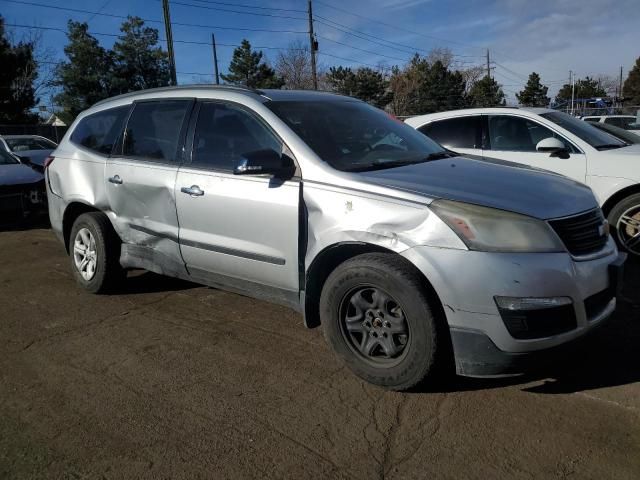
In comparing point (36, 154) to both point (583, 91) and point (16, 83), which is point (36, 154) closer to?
point (16, 83)

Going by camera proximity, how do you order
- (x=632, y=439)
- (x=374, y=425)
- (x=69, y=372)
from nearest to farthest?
(x=632, y=439)
(x=374, y=425)
(x=69, y=372)

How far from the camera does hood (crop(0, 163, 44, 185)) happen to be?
8.82 m

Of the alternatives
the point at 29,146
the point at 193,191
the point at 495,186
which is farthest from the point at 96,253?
the point at 29,146

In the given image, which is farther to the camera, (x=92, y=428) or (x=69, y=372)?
(x=69, y=372)

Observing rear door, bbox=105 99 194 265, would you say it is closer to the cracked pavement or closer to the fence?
the cracked pavement

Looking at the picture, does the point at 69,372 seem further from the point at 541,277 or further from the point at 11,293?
the point at 541,277

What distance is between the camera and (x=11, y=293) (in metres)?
5.34

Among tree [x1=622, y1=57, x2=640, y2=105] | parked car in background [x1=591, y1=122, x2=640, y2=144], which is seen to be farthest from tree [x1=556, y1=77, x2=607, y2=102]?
parked car in background [x1=591, y1=122, x2=640, y2=144]

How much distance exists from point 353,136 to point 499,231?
1479 millimetres

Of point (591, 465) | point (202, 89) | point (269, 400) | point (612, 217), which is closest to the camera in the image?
point (591, 465)

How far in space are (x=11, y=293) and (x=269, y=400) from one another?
350 centimetres

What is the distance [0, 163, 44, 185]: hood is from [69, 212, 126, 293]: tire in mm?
4444

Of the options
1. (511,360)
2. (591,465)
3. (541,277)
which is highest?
(541,277)

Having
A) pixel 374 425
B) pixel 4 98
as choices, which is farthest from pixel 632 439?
pixel 4 98
